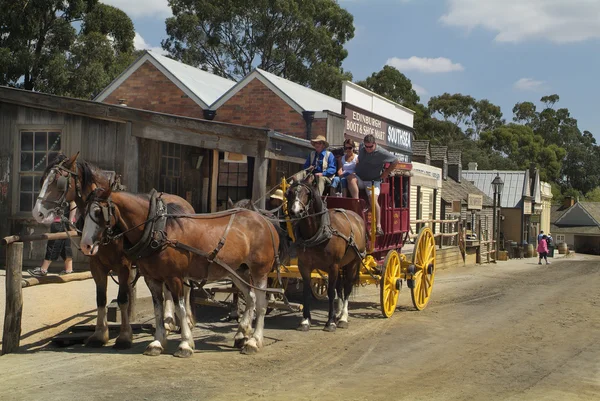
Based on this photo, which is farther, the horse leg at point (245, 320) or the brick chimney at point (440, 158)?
the brick chimney at point (440, 158)

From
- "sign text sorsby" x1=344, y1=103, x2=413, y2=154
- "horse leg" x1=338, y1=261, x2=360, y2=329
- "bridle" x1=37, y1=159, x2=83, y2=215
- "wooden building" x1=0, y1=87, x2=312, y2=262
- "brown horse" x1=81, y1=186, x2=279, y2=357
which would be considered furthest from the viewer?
"sign text sorsby" x1=344, y1=103, x2=413, y2=154

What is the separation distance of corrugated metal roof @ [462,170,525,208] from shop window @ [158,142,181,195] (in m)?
40.3

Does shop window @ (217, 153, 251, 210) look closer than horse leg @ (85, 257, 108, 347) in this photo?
No

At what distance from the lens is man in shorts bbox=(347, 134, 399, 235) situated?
1148cm

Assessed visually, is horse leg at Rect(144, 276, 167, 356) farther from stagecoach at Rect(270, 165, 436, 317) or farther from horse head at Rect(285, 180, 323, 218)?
stagecoach at Rect(270, 165, 436, 317)

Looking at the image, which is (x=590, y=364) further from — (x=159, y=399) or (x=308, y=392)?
(x=159, y=399)

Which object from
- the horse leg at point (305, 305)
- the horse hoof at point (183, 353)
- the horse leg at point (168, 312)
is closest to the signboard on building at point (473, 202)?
the horse leg at point (305, 305)

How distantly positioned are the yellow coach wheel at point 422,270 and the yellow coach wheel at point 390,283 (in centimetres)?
41

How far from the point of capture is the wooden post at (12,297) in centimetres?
816

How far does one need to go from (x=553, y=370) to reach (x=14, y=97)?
1072 cm

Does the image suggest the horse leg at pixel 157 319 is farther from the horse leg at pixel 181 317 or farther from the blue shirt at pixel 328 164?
the blue shirt at pixel 328 164

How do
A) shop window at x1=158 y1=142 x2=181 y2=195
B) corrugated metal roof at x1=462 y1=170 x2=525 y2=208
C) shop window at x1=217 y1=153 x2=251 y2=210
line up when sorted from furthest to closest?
corrugated metal roof at x1=462 y1=170 x2=525 y2=208 → shop window at x1=217 y1=153 x2=251 y2=210 → shop window at x1=158 y1=142 x2=181 y2=195

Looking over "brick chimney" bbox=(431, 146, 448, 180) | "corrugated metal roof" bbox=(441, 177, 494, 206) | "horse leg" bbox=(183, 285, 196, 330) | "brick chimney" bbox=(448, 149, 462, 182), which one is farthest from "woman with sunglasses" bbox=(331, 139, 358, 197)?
"brick chimney" bbox=(448, 149, 462, 182)

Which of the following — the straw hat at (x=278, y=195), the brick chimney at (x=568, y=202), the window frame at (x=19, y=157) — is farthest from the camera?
the brick chimney at (x=568, y=202)
